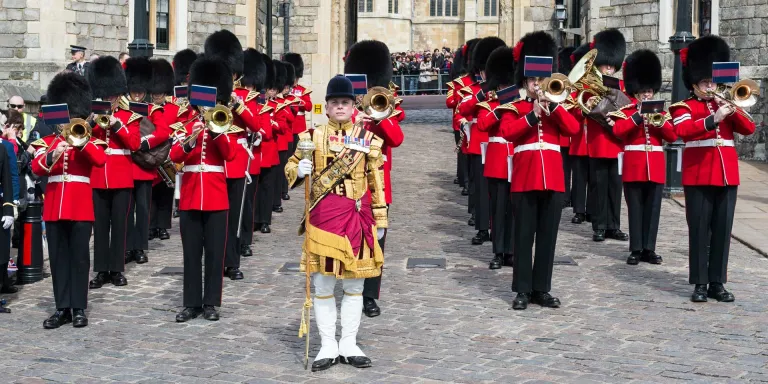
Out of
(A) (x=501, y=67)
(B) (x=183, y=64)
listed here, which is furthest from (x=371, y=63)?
(B) (x=183, y=64)

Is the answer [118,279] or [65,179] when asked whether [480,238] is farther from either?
[65,179]

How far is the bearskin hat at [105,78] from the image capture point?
9.52 meters

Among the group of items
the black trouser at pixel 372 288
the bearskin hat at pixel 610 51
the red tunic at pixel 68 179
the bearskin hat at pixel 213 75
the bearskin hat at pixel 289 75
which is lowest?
the black trouser at pixel 372 288

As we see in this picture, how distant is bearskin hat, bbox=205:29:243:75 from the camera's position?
37.2ft

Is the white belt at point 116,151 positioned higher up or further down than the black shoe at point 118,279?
higher up

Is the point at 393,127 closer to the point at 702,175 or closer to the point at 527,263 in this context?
the point at 527,263

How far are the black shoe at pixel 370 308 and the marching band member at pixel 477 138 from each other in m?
3.21

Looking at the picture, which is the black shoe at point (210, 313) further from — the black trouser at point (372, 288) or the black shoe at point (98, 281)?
the black shoe at point (98, 281)

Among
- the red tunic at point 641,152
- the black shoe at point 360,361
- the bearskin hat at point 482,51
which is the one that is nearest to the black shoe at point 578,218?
the bearskin hat at point 482,51

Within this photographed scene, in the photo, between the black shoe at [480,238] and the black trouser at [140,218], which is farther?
the black shoe at [480,238]

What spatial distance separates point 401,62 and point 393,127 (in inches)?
1305

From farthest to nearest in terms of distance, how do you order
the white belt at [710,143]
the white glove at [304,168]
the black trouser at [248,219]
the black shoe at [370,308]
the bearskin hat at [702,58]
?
the black trouser at [248,219] < the bearskin hat at [702,58] < the white belt at [710,143] < the black shoe at [370,308] < the white glove at [304,168]

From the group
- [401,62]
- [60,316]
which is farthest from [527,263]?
[401,62]

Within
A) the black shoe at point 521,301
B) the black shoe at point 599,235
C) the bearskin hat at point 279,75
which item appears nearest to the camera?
→ the black shoe at point 521,301
